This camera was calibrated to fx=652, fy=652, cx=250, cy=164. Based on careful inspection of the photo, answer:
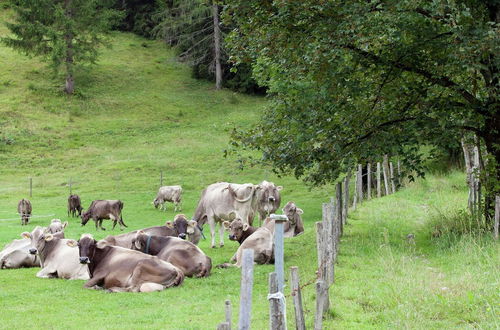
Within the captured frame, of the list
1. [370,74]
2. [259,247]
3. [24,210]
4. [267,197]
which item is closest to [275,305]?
[259,247]

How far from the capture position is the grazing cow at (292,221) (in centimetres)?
1989

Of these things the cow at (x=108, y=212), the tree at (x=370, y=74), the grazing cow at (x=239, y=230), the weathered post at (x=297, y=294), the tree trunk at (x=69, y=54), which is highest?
A: the tree trunk at (x=69, y=54)

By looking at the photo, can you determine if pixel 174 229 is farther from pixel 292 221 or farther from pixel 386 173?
pixel 386 173

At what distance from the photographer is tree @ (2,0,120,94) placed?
5509 cm

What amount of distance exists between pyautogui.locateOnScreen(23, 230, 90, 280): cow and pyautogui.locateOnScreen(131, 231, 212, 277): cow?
1.36 m

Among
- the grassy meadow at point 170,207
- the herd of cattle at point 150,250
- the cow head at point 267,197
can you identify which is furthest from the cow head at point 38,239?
the cow head at point 267,197

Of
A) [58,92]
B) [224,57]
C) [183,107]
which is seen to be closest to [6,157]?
[58,92]

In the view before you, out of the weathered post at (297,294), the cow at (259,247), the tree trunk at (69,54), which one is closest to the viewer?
the weathered post at (297,294)

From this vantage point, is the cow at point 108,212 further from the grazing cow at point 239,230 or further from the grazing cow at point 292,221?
the grazing cow at point 239,230

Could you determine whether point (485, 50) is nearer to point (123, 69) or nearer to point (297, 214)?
point (297, 214)

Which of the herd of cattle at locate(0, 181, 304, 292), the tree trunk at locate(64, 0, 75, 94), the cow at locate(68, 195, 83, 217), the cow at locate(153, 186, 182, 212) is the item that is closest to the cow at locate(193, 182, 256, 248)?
the herd of cattle at locate(0, 181, 304, 292)

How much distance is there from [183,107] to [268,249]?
44.4 metres

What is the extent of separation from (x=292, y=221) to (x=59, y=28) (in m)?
42.0

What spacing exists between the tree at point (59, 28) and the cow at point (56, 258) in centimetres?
4092
